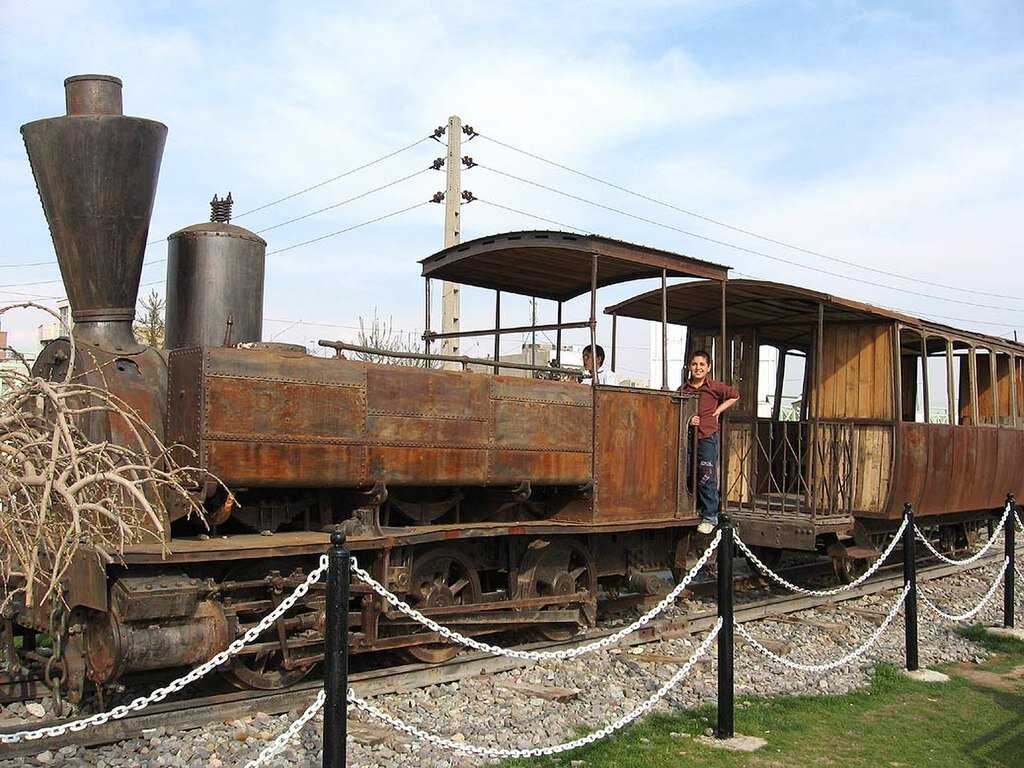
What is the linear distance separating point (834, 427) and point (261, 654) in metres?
7.74

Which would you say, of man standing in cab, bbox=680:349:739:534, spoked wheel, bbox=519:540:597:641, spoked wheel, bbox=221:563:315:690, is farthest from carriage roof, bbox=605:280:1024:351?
spoked wheel, bbox=221:563:315:690

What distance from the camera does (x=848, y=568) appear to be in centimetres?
1150

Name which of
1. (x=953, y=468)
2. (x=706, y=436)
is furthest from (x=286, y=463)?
(x=953, y=468)

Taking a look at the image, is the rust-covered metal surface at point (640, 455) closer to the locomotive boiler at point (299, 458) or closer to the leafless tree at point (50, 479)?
the locomotive boiler at point (299, 458)

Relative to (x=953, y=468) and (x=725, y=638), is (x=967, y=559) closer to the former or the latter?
(x=953, y=468)

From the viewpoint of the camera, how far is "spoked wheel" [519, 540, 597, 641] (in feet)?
26.9

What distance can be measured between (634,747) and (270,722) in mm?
2151

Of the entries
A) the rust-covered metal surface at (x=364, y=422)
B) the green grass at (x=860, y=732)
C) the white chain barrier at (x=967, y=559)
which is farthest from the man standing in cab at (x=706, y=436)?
the green grass at (x=860, y=732)

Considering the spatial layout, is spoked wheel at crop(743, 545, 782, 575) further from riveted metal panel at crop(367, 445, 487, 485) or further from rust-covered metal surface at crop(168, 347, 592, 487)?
riveted metal panel at crop(367, 445, 487, 485)

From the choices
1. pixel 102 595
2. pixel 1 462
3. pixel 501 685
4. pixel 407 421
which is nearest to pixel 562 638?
pixel 501 685

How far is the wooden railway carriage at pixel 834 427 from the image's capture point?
11.2 m

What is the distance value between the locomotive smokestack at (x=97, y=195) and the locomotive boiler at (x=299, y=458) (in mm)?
13

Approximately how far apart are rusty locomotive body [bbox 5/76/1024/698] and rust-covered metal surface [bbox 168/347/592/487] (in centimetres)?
1

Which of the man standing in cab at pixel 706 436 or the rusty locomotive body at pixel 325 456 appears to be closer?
the rusty locomotive body at pixel 325 456
